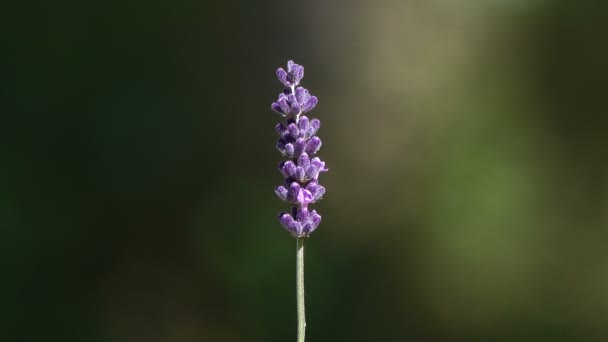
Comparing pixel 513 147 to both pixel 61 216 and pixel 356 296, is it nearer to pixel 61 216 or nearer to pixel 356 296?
pixel 356 296

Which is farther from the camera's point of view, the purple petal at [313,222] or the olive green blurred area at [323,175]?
the olive green blurred area at [323,175]

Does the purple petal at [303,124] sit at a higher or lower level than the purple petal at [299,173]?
higher

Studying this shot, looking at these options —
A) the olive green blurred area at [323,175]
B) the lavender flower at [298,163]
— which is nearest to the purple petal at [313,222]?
the lavender flower at [298,163]

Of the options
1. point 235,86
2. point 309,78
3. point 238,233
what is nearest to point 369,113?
point 309,78

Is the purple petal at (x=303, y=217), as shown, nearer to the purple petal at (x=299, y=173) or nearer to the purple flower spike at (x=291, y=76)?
the purple petal at (x=299, y=173)

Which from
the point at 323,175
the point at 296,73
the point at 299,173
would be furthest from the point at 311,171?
the point at 323,175
